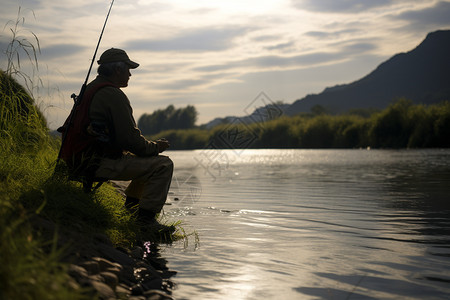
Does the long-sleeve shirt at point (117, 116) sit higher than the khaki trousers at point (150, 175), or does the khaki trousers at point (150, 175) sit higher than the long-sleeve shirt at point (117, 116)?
the long-sleeve shirt at point (117, 116)

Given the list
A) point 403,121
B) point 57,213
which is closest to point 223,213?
point 57,213

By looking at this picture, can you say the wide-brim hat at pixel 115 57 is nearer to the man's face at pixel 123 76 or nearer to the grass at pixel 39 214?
the man's face at pixel 123 76

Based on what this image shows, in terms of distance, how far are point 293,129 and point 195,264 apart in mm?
61769

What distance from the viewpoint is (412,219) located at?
670 centimetres

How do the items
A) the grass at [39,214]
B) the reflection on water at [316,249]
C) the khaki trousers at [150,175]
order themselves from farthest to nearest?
the khaki trousers at [150,175], the reflection on water at [316,249], the grass at [39,214]

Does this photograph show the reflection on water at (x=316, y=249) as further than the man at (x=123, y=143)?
No

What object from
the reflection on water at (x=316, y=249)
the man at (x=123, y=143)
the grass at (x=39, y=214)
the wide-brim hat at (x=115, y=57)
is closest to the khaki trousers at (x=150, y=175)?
the man at (x=123, y=143)

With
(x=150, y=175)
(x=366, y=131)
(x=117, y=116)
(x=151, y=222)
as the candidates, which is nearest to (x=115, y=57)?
(x=117, y=116)

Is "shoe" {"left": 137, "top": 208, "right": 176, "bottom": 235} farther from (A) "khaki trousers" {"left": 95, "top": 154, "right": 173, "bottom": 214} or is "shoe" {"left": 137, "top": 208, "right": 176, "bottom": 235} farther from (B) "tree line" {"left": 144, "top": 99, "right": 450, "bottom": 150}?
(B) "tree line" {"left": 144, "top": 99, "right": 450, "bottom": 150}

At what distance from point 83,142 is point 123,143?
39 centimetres

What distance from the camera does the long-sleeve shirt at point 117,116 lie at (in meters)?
4.72

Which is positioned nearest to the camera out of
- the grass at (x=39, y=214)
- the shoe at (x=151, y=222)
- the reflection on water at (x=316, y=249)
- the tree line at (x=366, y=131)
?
the grass at (x=39, y=214)

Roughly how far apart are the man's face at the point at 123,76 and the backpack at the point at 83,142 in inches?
9.2

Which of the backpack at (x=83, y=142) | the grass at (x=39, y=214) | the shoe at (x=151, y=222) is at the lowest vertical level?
the shoe at (x=151, y=222)
